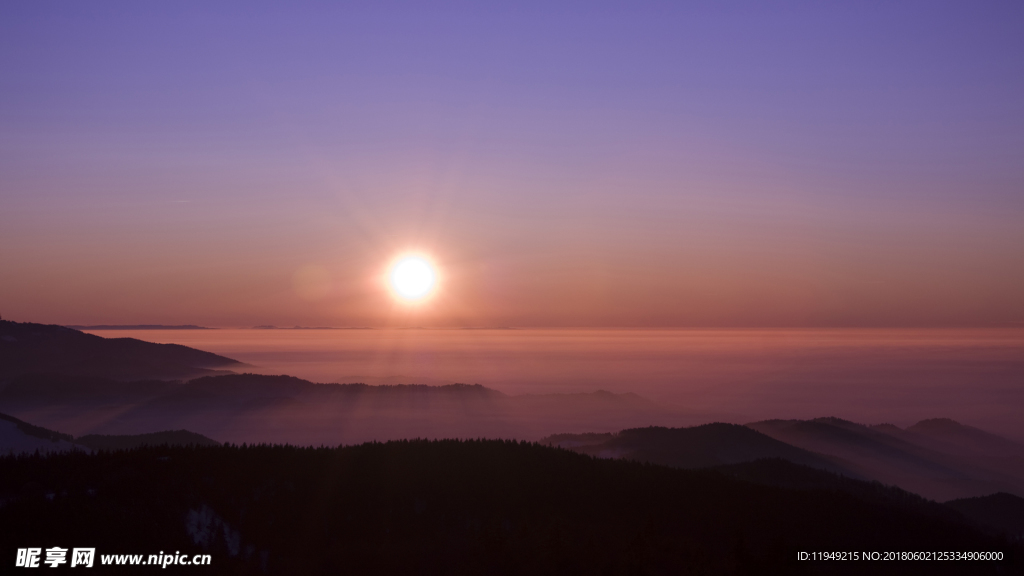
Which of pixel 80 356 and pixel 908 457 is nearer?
pixel 908 457

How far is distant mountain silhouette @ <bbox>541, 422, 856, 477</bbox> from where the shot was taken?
68.9 meters

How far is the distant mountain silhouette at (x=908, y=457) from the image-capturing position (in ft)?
283

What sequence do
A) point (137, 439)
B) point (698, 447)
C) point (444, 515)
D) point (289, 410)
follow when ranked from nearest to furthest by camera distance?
point (444, 515)
point (698, 447)
point (137, 439)
point (289, 410)

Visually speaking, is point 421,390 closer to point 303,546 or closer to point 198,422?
point 198,422

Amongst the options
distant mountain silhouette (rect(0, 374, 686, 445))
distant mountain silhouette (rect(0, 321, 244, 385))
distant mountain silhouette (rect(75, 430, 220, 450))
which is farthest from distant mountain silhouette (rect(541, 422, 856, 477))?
distant mountain silhouette (rect(0, 321, 244, 385))

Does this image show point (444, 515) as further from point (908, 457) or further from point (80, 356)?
point (80, 356)

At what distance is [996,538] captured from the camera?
3167 cm

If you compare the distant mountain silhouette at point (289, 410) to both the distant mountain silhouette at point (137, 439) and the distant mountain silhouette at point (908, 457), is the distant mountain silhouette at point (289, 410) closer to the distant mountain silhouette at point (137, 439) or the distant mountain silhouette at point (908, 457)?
the distant mountain silhouette at point (137, 439)

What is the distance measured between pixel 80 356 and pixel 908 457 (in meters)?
170

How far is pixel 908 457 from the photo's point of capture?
102m

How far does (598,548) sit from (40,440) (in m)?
42.5

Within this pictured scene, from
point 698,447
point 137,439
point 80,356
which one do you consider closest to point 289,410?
point 137,439

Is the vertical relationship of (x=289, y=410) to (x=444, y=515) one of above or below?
above

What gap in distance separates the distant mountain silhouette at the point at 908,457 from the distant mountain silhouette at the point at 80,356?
13867cm
